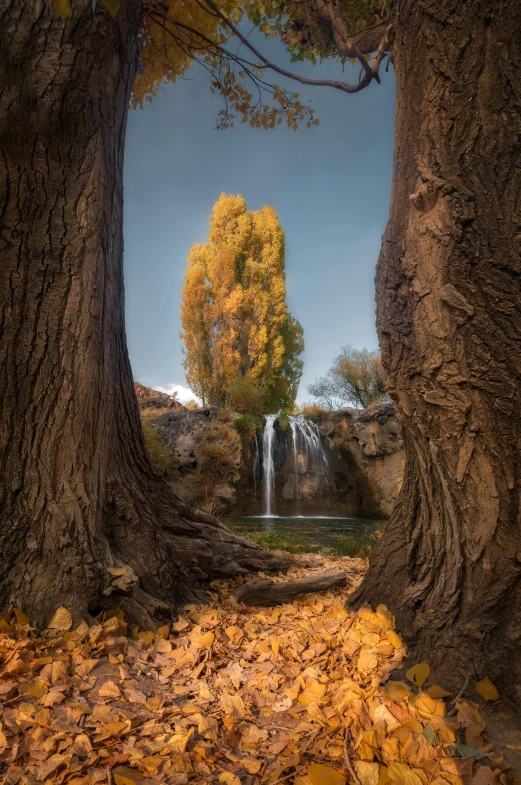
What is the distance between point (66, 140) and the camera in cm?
278

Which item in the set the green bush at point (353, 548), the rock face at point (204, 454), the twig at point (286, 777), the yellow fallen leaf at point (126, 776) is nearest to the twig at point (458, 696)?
the twig at point (286, 777)

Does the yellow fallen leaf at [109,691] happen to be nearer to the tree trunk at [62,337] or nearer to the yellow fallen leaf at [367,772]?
the tree trunk at [62,337]

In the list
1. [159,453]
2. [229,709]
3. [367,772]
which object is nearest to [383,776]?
[367,772]

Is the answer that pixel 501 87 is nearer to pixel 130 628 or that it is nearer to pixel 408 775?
pixel 408 775

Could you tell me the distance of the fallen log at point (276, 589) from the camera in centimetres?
325

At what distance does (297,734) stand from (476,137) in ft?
8.38

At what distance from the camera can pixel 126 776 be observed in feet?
4.68

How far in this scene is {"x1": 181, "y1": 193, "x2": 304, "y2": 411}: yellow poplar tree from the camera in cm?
2080

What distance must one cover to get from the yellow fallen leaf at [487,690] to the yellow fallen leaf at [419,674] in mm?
193

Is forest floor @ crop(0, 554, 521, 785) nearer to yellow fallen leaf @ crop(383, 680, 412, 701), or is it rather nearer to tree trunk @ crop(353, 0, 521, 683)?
yellow fallen leaf @ crop(383, 680, 412, 701)

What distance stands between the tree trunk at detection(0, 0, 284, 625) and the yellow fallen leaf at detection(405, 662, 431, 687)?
1.35 m

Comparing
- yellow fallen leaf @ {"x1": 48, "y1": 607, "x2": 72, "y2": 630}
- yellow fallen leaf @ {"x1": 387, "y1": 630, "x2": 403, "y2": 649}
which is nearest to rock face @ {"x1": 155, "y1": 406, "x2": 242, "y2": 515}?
yellow fallen leaf @ {"x1": 48, "y1": 607, "x2": 72, "y2": 630}

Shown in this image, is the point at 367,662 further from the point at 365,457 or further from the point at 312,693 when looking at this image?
the point at 365,457

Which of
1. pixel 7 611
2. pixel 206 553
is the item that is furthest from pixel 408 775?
pixel 206 553
